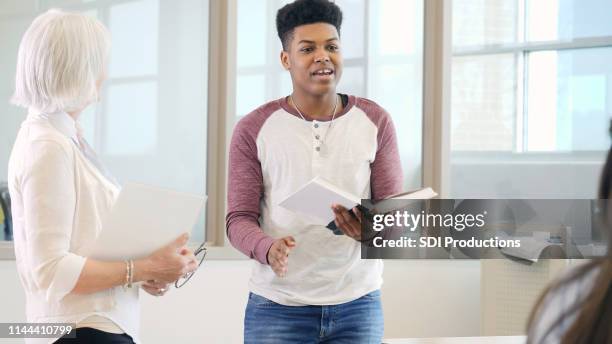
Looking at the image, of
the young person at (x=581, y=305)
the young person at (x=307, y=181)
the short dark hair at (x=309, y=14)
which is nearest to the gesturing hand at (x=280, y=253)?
the young person at (x=307, y=181)

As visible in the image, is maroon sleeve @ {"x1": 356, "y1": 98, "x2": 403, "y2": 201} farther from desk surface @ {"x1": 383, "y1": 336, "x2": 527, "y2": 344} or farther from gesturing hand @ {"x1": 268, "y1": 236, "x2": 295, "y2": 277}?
desk surface @ {"x1": 383, "y1": 336, "x2": 527, "y2": 344}

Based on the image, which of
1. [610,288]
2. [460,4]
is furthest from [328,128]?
[460,4]

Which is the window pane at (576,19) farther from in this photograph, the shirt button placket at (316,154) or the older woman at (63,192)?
the older woman at (63,192)

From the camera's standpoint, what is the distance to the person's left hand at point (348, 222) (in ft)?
6.90

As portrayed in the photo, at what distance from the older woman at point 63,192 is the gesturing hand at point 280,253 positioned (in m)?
0.39

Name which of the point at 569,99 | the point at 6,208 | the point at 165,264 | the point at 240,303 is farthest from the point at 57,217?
the point at 569,99

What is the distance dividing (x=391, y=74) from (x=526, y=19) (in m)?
0.91

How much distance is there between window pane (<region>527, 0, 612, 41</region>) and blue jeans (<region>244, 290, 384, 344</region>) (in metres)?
3.17

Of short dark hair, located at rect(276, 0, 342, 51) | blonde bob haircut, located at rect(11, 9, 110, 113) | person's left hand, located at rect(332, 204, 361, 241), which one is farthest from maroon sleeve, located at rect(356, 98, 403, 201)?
blonde bob haircut, located at rect(11, 9, 110, 113)

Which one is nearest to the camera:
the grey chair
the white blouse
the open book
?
the white blouse

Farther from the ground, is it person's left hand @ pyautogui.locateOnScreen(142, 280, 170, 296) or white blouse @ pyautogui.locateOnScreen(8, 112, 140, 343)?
white blouse @ pyautogui.locateOnScreen(8, 112, 140, 343)

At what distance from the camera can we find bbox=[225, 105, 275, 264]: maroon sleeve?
86.7 inches

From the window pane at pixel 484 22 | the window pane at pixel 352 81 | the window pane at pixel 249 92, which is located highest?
the window pane at pixel 484 22

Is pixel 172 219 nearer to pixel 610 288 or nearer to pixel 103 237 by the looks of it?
pixel 103 237
